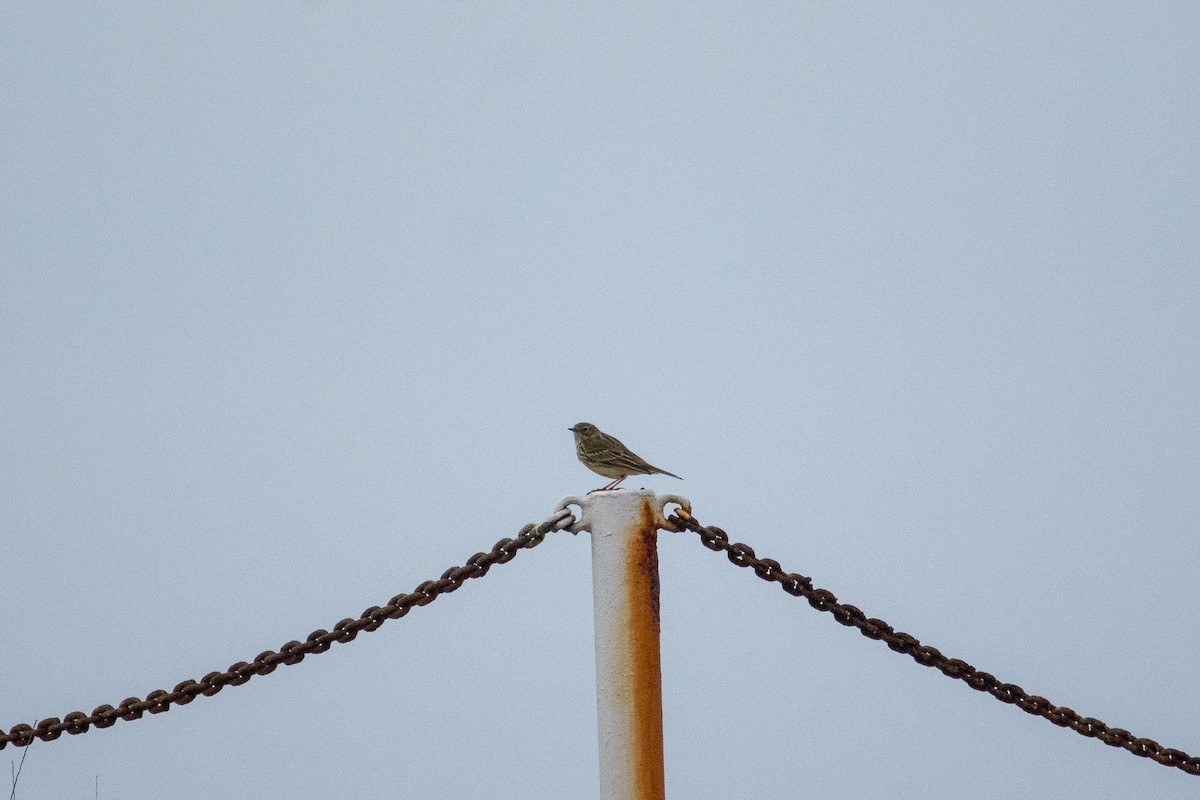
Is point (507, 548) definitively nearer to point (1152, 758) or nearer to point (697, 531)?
point (697, 531)

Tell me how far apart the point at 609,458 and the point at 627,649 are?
3.75 metres

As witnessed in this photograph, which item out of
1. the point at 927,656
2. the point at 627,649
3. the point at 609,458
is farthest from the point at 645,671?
the point at 609,458

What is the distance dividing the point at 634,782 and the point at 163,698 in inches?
59.5

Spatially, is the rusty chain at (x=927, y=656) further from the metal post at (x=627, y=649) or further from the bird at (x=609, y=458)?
the bird at (x=609, y=458)

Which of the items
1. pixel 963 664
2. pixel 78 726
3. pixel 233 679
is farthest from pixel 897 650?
pixel 78 726

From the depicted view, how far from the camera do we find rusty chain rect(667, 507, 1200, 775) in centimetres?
378

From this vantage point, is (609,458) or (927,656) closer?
(927,656)

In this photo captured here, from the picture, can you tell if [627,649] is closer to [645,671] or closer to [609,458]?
[645,671]

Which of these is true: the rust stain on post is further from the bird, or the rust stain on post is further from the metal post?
the bird

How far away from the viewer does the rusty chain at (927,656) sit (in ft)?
12.4

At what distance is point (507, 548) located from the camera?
148 inches

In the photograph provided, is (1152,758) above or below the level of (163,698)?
below

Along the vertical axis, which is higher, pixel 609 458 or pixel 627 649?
pixel 609 458

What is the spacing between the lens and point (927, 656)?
3822 mm
